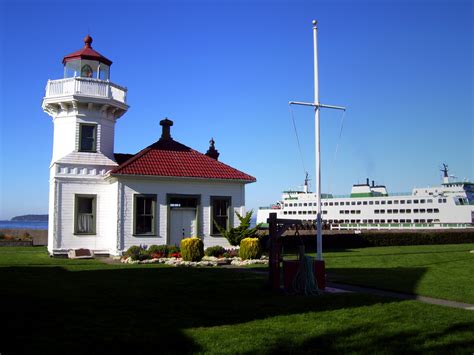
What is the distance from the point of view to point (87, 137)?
24.6m

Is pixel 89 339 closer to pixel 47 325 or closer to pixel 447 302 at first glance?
pixel 47 325

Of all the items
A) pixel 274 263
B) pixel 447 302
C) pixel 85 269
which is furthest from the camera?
pixel 85 269

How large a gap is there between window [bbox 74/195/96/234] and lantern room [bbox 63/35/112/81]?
6.25m

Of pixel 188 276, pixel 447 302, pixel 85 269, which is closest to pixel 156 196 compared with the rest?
pixel 85 269

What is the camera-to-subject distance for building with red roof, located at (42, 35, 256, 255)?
23516 mm

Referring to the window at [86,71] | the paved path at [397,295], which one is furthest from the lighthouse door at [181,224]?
the paved path at [397,295]

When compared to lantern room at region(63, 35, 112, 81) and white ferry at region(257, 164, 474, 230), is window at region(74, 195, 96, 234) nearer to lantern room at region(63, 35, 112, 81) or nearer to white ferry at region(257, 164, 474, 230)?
lantern room at region(63, 35, 112, 81)

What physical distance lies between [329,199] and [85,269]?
59886 millimetres

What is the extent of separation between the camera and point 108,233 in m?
24.1

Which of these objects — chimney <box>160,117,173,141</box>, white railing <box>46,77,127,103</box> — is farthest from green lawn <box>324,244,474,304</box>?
white railing <box>46,77,127,103</box>

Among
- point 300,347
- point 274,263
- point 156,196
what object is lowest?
point 300,347

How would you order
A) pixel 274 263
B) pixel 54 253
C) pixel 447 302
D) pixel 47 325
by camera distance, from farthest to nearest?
pixel 54 253
pixel 274 263
pixel 447 302
pixel 47 325

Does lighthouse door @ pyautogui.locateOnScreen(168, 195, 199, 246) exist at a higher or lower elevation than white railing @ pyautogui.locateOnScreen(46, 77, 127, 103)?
lower

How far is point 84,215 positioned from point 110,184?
1.97 metres
